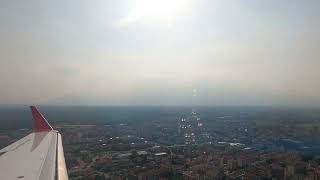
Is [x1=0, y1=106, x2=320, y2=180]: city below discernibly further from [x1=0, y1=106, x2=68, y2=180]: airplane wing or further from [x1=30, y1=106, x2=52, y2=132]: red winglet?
[x1=0, y1=106, x2=68, y2=180]: airplane wing

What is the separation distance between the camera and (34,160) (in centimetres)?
570

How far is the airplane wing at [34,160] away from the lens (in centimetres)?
451

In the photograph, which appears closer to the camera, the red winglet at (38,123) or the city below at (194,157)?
the red winglet at (38,123)

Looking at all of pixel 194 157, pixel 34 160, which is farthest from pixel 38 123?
pixel 194 157

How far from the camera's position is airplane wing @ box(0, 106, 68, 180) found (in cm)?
451

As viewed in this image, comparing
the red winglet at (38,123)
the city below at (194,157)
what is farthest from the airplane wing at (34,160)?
the city below at (194,157)

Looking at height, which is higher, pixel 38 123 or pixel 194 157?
pixel 38 123

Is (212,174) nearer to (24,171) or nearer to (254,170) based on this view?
(254,170)

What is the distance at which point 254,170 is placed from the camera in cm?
1938

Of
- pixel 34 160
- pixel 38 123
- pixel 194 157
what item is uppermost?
pixel 38 123

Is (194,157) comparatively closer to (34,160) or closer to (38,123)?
(38,123)

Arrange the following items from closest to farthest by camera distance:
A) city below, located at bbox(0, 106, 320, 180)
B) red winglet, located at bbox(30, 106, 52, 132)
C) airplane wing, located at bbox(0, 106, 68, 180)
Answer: airplane wing, located at bbox(0, 106, 68, 180)
red winglet, located at bbox(30, 106, 52, 132)
city below, located at bbox(0, 106, 320, 180)

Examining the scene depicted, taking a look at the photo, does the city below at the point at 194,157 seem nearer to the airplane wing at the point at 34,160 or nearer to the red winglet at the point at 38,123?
the red winglet at the point at 38,123

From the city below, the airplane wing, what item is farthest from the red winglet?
the city below
